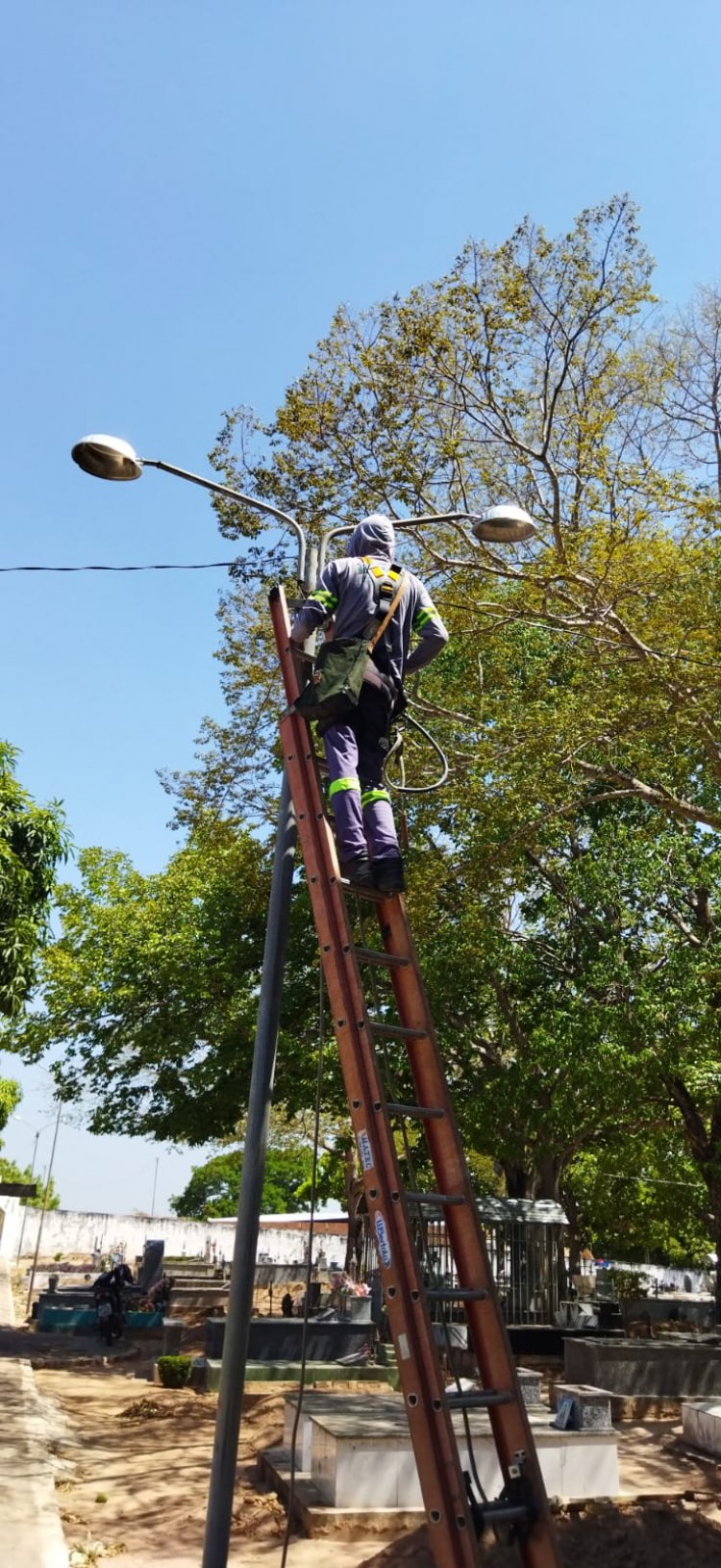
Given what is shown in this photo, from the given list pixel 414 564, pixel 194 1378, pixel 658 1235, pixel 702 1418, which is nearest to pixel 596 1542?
pixel 702 1418

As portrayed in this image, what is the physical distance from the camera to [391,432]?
13.5 meters

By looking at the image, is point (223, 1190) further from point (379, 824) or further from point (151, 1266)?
point (379, 824)

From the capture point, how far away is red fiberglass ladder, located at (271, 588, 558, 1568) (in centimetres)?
346

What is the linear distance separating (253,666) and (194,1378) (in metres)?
10.3

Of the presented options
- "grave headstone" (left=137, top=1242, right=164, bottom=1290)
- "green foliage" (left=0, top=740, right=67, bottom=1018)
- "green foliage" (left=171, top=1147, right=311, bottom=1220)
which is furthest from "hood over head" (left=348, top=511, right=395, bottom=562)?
"green foliage" (left=171, top=1147, right=311, bottom=1220)

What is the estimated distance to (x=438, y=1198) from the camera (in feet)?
13.4

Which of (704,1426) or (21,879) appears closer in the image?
(704,1426)

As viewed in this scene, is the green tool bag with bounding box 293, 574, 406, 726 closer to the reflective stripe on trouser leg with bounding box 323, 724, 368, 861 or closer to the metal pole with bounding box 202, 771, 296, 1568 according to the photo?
the reflective stripe on trouser leg with bounding box 323, 724, 368, 861

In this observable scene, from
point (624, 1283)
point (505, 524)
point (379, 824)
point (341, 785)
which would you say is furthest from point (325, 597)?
point (624, 1283)

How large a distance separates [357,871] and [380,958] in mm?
488

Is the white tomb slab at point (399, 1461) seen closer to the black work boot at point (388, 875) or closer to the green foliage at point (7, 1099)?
the black work boot at point (388, 875)

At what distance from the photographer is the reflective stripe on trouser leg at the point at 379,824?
506 cm

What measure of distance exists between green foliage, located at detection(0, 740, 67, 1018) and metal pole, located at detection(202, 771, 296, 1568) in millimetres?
8325

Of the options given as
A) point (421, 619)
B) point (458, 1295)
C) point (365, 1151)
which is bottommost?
point (458, 1295)
